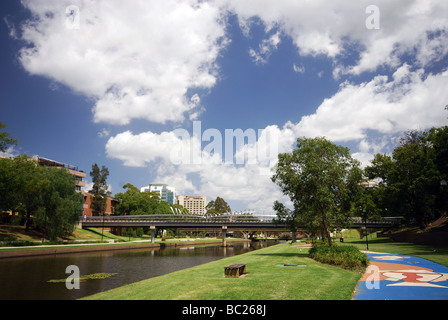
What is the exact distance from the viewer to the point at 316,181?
30.3m

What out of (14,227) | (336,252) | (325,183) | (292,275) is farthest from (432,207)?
(14,227)

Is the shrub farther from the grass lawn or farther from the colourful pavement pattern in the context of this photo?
the grass lawn

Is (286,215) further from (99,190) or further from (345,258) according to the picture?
(99,190)

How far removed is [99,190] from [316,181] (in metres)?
110

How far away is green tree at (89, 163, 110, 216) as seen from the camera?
116750 mm

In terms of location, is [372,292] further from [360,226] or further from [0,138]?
[360,226]

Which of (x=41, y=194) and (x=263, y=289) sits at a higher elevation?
(x=41, y=194)

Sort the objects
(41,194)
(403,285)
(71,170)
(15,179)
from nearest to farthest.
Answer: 1. (403,285)
2. (15,179)
3. (41,194)
4. (71,170)

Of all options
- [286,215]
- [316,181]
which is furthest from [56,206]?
[316,181]

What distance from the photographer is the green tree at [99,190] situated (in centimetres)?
11675

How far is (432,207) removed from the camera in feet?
188

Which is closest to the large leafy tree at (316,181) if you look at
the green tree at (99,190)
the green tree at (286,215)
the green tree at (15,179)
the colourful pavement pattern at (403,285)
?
the green tree at (286,215)

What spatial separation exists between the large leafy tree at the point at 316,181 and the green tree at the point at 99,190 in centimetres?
10145
